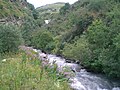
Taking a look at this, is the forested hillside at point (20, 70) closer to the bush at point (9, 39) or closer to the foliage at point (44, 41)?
the bush at point (9, 39)

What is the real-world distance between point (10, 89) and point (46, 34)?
68779 mm

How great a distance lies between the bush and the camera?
2478 cm

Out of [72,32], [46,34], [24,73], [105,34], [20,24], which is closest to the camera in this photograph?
[24,73]

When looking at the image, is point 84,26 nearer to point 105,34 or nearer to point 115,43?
point 105,34

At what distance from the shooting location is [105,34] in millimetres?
32969

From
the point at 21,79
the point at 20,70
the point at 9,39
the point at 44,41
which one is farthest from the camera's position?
the point at 44,41

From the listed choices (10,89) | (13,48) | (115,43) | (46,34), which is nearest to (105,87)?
(115,43)

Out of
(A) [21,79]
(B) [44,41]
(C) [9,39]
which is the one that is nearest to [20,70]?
(A) [21,79]

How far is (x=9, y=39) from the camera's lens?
83.6ft

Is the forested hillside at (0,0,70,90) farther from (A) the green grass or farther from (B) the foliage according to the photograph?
(B) the foliage

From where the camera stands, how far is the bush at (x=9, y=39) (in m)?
24.8

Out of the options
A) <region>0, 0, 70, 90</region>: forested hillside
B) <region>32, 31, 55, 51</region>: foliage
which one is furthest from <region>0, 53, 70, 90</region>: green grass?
<region>32, 31, 55, 51</region>: foliage

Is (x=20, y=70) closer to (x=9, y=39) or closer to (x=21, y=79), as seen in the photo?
(x=21, y=79)

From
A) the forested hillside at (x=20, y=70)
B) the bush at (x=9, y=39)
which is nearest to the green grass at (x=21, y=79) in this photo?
the forested hillside at (x=20, y=70)
